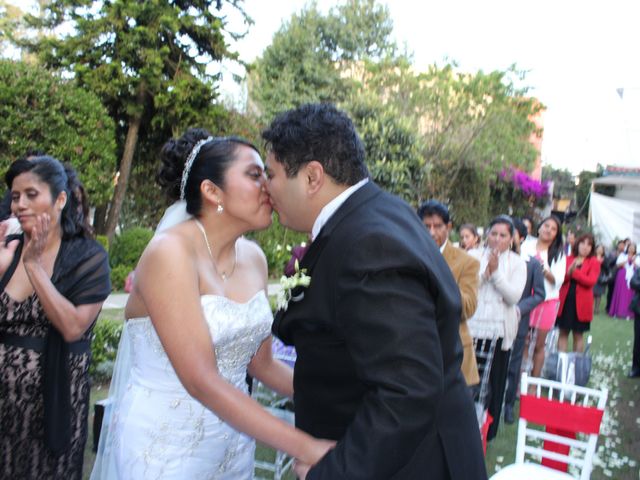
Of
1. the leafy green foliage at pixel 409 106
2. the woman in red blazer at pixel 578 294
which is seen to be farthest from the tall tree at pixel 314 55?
the woman in red blazer at pixel 578 294

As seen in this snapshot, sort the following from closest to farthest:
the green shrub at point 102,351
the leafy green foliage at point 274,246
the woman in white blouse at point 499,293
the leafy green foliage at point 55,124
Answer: the woman in white blouse at point 499,293 → the green shrub at point 102,351 → the leafy green foliage at point 55,124 → the leafy green foliage at point 274,246

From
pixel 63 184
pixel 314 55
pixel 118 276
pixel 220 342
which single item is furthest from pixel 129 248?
pixel 314 55

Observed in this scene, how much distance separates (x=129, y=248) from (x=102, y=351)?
19.8 feet

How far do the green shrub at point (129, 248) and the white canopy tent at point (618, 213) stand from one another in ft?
48.8

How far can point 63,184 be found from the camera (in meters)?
3.36

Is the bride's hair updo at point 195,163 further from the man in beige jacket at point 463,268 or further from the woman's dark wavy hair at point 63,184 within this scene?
the man in beige jacket at point 463,268

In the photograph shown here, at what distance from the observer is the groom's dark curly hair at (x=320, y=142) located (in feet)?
5.89

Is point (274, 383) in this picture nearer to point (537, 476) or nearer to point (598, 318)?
point (537, 476)

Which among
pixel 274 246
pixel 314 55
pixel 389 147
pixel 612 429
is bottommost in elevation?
pixel 612 429

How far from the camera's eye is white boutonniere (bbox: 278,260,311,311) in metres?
1.76

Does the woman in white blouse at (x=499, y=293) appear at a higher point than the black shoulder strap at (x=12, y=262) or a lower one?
lower

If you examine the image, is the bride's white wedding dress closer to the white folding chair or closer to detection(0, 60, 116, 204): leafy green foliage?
the white folding chair

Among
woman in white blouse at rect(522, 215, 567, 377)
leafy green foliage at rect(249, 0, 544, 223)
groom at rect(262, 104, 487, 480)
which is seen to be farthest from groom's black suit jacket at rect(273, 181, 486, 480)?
leafy green foliage at rect(249, 0, 544, 223)

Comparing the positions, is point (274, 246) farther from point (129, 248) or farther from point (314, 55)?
point (314, 55)
